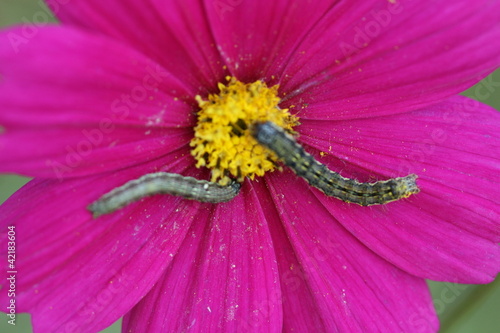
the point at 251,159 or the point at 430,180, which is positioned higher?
the point at 251,159

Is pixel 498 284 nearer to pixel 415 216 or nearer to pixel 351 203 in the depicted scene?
pixel 415 216

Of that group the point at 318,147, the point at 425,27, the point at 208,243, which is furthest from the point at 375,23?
the point at 208,243

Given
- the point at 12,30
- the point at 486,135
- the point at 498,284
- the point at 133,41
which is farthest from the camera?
the point at 498,284

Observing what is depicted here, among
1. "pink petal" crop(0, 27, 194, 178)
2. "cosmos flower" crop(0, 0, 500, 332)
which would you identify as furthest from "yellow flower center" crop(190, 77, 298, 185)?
"pink petal" crop(0, 27, 194, 178)

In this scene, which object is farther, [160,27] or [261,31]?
[261,31]

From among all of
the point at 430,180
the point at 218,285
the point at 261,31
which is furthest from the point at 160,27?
the point at 430,180

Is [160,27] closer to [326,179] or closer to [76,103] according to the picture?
[76,103]

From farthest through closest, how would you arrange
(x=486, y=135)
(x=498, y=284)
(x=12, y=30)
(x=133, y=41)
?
(x=498, y=284) < (x=486, y=135) < (x=133, y=41) < (x=12, y=30)

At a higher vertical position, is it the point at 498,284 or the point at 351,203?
the point at 351,203
